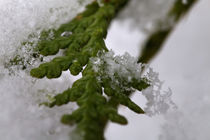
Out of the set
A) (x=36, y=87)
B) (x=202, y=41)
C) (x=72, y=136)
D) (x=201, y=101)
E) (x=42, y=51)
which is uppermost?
(x=202, y=41)

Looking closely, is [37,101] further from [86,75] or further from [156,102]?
[156,102]

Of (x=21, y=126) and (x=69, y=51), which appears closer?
(x=21, y=126)

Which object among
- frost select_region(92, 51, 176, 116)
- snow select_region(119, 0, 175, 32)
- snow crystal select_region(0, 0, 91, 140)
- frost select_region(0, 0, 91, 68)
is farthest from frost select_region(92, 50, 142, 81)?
snow select_region(119, 0, 175, 32)

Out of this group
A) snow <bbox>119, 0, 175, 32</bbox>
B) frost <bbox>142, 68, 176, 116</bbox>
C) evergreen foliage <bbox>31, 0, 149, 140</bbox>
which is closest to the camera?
evergreen foliage <bbox>31, 0, 149, 140</bbox>

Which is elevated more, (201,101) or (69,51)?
(201,101)

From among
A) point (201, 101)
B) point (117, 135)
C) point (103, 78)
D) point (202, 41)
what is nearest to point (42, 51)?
point (103, 78)

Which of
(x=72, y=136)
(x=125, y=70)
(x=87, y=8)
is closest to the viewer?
(x=72, y=136)

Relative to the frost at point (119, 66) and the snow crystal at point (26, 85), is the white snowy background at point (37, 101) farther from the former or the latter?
the frost at point (119, 66)

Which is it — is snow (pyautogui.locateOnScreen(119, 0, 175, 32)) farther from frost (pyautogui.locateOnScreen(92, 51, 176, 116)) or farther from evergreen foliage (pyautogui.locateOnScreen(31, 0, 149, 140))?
frost (pyautogui.locateOnScreen(92, 51, 176, 116))

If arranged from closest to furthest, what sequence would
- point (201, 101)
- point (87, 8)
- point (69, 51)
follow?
point (69, 51), point (87, 8), point (201, 101)

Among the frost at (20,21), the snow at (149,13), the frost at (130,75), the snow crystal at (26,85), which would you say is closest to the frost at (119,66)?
the frost at (130,75)

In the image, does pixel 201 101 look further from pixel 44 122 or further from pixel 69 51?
pixel 44 122
